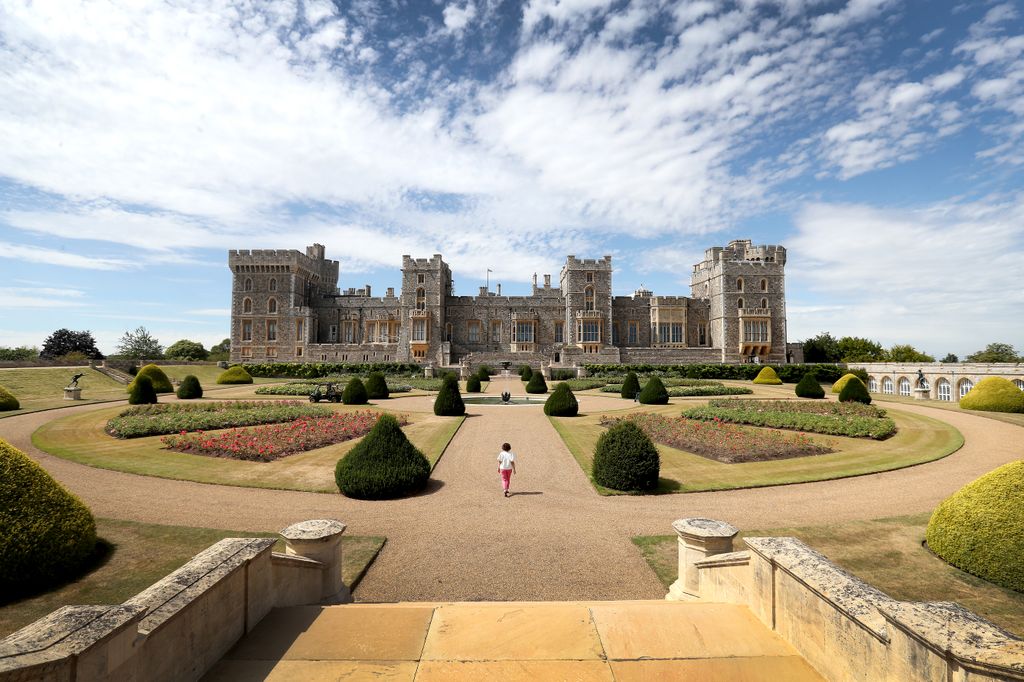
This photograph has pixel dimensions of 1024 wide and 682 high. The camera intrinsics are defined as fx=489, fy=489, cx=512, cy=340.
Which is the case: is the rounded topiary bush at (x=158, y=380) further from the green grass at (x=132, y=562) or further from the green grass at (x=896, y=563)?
the green grass at (x=896, y=563)

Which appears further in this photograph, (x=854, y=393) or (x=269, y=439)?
(x=854, y=393)

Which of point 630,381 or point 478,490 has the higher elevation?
point 630,381

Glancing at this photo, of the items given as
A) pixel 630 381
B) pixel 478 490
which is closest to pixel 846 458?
pixel 478 490

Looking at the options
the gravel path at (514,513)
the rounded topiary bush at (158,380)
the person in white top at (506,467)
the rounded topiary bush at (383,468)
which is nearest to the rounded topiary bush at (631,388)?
the gravel path at (514,513)

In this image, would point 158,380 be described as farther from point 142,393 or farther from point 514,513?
point 514,513

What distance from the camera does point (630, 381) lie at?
30.8 m

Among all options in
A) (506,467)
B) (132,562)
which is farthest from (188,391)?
(506,467)

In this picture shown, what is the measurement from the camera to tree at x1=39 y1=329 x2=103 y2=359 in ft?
224

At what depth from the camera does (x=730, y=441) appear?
1627cm

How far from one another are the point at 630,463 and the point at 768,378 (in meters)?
35.8

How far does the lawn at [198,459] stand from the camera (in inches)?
498

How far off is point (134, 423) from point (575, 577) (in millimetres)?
18558

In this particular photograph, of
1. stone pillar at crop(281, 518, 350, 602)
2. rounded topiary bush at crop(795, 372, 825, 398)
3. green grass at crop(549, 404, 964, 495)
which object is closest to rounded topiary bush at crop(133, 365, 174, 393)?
green grass at crop(549, 404, 964, 495)

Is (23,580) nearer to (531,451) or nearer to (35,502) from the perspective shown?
(35,502)
